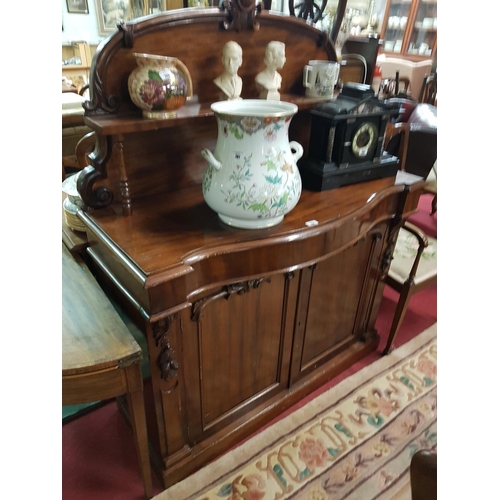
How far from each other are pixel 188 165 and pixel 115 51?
1.12ft

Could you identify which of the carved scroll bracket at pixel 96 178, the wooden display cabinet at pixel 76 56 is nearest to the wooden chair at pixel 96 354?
the carved scroll bracket at pixel 96 178

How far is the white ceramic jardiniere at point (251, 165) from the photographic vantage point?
88 centimetres

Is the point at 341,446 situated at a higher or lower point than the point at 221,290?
lower

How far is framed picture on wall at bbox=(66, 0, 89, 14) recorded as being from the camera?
441 cm

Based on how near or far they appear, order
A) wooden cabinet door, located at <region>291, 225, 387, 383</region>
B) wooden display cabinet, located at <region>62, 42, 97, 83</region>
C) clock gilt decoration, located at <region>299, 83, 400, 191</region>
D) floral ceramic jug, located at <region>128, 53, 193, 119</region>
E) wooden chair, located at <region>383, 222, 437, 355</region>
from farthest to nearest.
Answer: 1. wooden display cabinet, located at <region>62, 42, 97, 83</region>
2. wooden chair, located at <region>383, 222, 437, 355</region>
3. wooden cabinet door, located at <region>291, 225, 387, 383</region>
4. clock gilt decoration, located at <region>299, 83, 400, 191</region>
5. floral ceramic jug, located at <region>128, 53, 193, 119</region>

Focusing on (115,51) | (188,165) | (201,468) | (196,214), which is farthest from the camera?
(201,468)

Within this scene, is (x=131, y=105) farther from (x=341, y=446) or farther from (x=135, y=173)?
(x=341, y=446)

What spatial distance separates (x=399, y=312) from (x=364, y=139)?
0.81 m

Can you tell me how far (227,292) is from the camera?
39.3 inches

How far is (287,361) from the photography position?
1.36 metres

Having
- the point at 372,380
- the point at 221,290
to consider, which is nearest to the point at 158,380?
the point at 221,290

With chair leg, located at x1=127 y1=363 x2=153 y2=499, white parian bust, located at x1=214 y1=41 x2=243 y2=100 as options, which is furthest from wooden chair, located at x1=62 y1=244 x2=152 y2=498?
white parian bust, located at x1=214 y1=41 x2=243 y2=100

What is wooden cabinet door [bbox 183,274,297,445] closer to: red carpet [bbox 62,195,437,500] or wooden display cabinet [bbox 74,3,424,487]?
wooden display cabinet [bbox 74,3,424,487]

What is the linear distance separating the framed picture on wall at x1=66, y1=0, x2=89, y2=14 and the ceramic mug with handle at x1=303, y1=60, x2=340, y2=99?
440 centimetres
